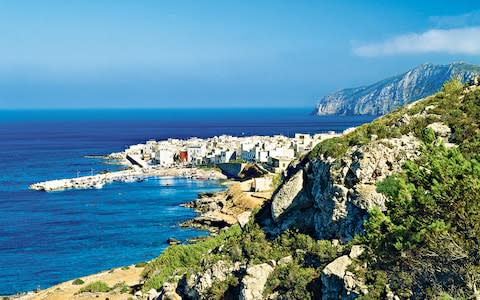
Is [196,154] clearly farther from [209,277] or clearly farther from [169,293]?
[209,277]

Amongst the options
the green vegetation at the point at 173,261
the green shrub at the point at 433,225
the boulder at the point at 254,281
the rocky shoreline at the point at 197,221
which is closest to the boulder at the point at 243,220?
the rocky shoreline at the point at 197,221

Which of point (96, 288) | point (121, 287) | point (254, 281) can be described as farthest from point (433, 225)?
point (96, 288)

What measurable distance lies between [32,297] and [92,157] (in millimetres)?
94025

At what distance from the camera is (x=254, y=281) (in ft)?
70.4

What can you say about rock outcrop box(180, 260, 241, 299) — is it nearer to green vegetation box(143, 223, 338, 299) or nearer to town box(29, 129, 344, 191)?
green vegetation box(143, 223, 338, 299)

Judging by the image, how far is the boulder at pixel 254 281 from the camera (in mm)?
21031

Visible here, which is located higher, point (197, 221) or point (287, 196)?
point (287, 196)

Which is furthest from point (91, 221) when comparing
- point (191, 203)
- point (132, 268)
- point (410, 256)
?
point (410, 256)

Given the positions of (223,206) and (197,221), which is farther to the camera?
(223,206)

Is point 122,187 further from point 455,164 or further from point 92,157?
point 455,164

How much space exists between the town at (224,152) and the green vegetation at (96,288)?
171 feet

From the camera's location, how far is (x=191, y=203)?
69.9 metres

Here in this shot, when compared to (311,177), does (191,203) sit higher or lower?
lower

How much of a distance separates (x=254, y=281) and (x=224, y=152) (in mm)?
87349
